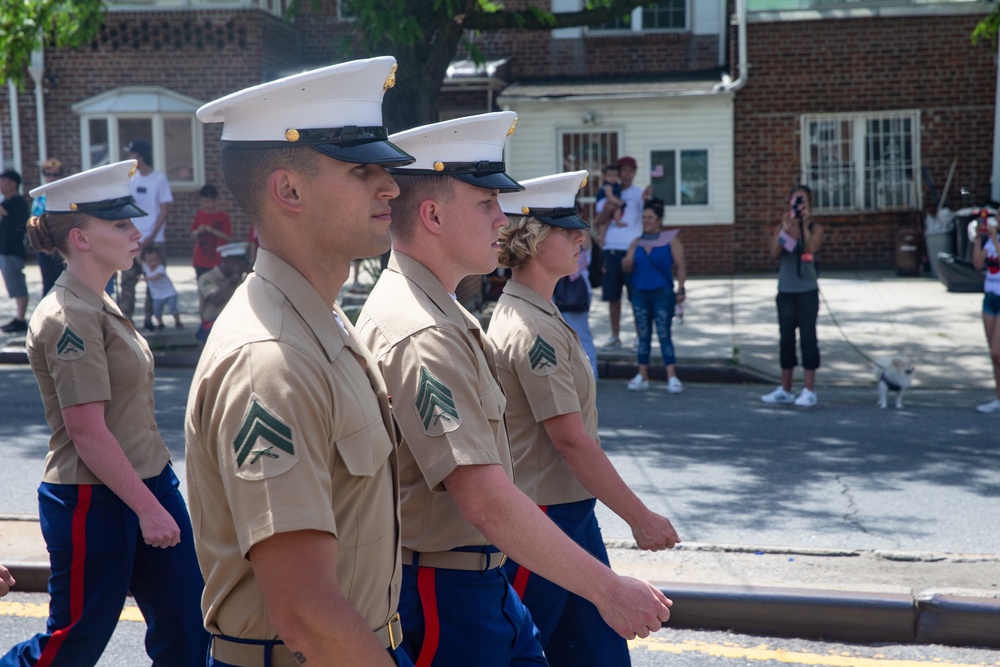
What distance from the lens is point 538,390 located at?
3.41 metres

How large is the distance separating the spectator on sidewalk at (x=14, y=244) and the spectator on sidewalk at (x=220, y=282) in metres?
2.32

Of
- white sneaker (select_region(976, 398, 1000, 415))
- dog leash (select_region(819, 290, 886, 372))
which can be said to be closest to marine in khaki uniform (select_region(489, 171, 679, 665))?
dog leash (select_region(819, 290, 886, 372))

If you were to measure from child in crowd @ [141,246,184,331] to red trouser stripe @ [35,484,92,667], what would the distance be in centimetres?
1063

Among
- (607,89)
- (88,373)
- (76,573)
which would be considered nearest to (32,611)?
(76,573)

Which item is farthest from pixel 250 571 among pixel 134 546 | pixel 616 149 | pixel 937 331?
pixel 616 149

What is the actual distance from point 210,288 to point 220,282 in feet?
0.43

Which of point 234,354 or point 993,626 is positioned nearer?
point 234,354

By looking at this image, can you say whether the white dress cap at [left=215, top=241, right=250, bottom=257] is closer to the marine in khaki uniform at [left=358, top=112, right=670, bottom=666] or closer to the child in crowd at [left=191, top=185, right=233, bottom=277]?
the child in crowd at [left=191, top=185, right=233, bottom=277]

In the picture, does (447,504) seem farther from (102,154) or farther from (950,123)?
(102,154)

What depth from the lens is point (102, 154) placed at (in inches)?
875

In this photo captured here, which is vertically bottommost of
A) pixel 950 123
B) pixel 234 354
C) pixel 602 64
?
pixel 234 354

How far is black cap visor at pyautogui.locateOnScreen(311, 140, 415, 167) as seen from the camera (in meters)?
2.13

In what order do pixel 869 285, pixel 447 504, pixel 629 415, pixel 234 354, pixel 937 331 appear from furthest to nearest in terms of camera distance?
pixel 869 285 → pixel 937 331 → pixel 629 415 → pixel 447 504 → pixel 234 354

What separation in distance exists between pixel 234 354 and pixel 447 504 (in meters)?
0.96
